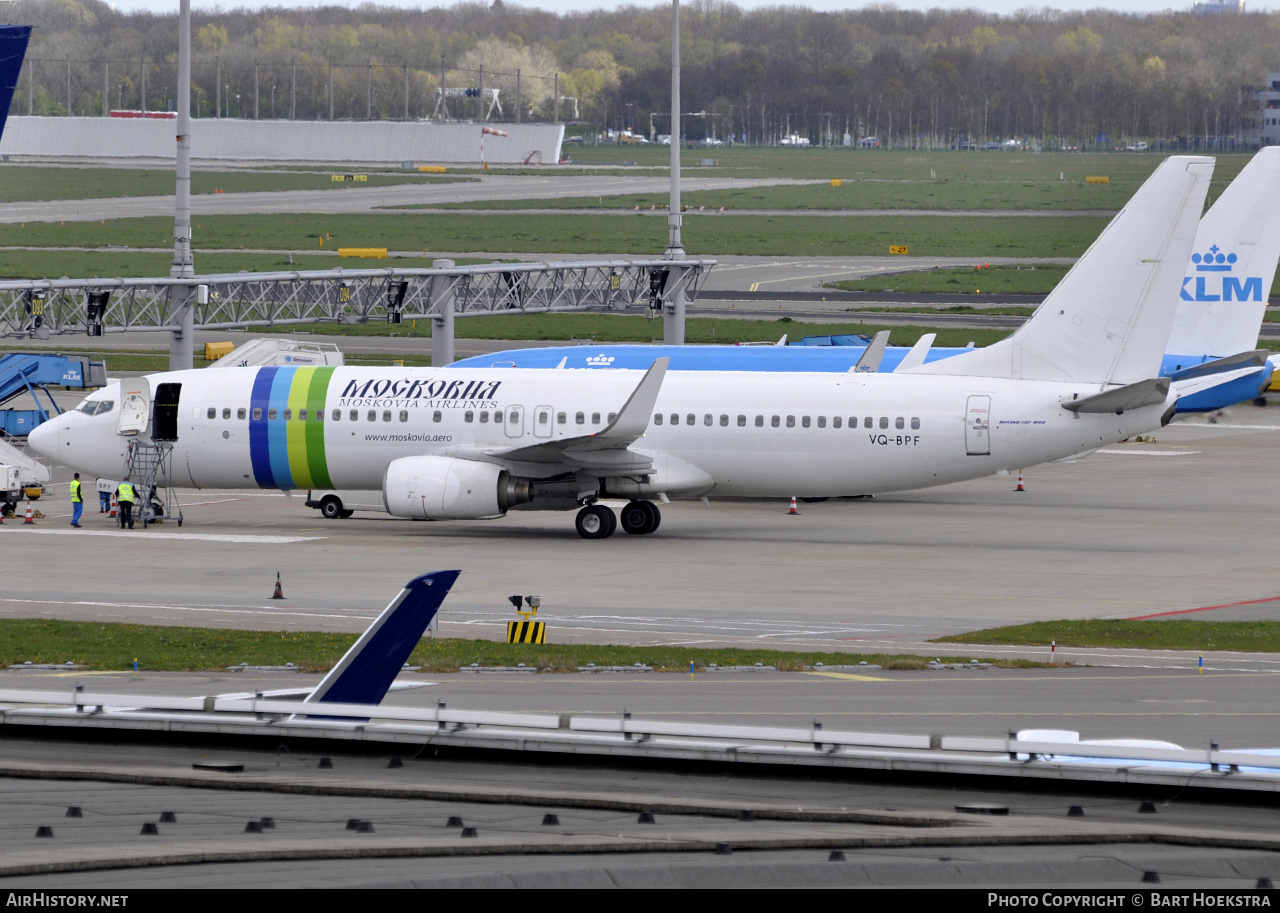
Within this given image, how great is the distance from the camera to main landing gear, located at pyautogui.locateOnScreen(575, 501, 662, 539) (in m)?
45.2

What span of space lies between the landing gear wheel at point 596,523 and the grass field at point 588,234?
3807 inches

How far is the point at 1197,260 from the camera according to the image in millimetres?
56750

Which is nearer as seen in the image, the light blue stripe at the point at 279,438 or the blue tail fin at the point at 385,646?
the blue tail fin at the point at 385,646

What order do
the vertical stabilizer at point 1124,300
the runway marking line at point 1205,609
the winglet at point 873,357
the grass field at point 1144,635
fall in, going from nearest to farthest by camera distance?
1. the grass field at point 1144,635
2. the runway marking line at point 1205,609
3. the vertical stabilizer at point 1124,300
4. the winglet at point 873,357

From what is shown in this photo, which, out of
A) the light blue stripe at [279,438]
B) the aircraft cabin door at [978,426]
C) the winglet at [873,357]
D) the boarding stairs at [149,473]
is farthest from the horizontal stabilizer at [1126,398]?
the boarding stairs at [149,473]

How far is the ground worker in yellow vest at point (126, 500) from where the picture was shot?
152ft

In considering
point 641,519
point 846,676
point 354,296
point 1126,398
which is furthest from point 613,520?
point 354,296

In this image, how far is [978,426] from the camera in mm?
44531

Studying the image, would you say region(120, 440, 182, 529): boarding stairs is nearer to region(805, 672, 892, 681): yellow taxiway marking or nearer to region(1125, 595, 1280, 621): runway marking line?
region(805, 672, 892, 681): yellow taxiway marking

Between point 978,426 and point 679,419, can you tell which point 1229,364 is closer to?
point 978,426

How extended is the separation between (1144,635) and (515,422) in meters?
20.0

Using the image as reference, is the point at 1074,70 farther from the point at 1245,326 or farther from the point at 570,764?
the point at 570,764

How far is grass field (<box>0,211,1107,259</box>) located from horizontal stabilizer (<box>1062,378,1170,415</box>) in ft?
322

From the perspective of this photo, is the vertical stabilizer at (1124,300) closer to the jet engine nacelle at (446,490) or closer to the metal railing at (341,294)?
the jet engine nacelle at (446,490)
